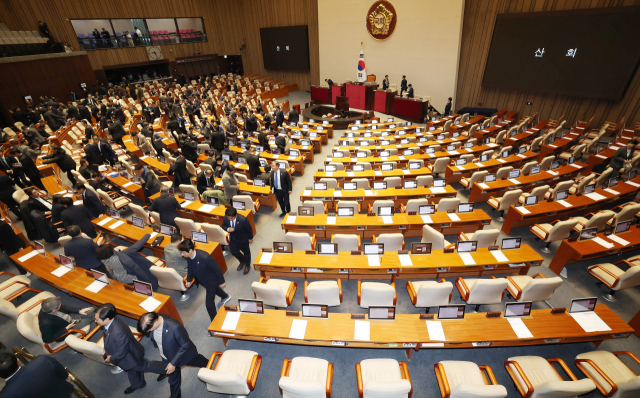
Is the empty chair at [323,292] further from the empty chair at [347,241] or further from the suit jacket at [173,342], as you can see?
the suit jacket at [173,342]

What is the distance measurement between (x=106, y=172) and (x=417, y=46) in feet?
57.2

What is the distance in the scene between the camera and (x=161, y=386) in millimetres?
4094

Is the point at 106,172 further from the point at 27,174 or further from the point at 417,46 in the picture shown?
the point at 417,46

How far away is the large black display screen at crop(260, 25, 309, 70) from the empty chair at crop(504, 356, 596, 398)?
2468cm

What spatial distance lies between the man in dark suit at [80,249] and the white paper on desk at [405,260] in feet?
18.3

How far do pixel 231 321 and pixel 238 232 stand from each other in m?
1.87

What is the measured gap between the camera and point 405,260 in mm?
5055

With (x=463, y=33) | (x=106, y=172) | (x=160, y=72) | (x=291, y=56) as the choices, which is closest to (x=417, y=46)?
(x=463, y=33)

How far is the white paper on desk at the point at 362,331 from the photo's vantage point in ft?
12.3

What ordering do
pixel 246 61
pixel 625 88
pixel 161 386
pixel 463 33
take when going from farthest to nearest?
1. pixel 246 61
2. pixel 463 33
3. pixel 625 88
4. pixel 161 386

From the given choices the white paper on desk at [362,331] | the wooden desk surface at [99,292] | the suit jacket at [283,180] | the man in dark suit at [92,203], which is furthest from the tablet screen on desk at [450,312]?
the man in dark suit at [92,203]

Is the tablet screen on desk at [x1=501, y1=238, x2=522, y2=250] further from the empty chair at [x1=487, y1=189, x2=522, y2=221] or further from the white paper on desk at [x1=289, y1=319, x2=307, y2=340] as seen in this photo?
the white paper on desk at [x1=289, y1=319, x2=307, y2=340]

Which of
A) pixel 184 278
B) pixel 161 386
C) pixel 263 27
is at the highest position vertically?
Answer: pixel 263 27

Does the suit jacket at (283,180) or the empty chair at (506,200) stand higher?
the suit jacket at (283,180)
